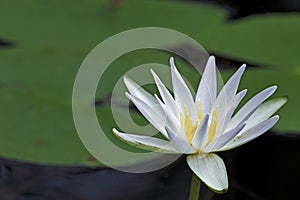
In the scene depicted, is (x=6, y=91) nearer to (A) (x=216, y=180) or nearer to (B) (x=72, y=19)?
(B) (x=72, y=19)

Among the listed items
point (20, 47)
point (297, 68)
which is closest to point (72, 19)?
point (20, 47)

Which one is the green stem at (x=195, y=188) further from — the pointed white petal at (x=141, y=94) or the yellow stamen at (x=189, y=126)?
the pointed white petal at (x=141, y=94)

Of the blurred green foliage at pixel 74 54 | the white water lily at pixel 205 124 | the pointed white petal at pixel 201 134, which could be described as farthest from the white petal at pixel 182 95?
the blurred green foliage at pixel 74 54

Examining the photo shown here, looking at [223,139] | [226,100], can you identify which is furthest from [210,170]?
[226,100]

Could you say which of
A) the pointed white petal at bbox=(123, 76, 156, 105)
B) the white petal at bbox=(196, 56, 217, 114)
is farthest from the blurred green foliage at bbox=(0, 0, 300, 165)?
the white petal at bbox=(196, 56, 217, 114)

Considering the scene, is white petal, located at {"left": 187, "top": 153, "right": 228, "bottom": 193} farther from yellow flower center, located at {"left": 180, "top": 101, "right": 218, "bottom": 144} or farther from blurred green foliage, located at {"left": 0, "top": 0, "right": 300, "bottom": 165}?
blurred green foliage, located at {"left": 0, "top": 0, "right": 300, "bottom": 165}

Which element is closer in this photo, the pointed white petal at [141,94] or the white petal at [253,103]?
the white petal at [253,103]

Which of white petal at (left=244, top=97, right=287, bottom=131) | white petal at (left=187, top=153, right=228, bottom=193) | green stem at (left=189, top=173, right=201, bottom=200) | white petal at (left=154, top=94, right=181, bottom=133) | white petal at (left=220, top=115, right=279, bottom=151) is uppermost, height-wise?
white petal at (left=154, top=94, right=181, bottom=133)
